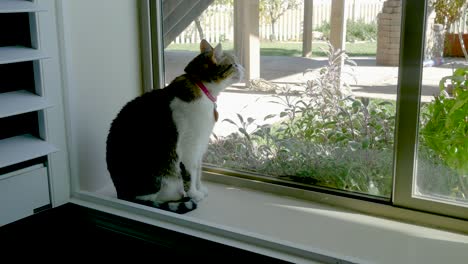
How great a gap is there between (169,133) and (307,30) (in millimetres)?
571

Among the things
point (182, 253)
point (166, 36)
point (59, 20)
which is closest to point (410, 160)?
point (182, 253)

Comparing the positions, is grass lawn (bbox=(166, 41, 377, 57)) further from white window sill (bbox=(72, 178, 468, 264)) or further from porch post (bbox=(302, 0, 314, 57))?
white window sill (bbox=(72, 178, 468, 264))

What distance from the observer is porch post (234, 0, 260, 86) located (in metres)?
1.79

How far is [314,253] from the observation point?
1294 mm

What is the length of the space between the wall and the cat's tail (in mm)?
307

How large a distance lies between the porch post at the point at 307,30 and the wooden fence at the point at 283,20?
1cm

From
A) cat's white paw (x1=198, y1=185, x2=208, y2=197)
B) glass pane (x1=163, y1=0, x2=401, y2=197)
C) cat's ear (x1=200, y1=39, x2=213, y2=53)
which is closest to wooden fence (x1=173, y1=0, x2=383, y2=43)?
glass pane (x1=163, y1=0, x2=401, y2=197)

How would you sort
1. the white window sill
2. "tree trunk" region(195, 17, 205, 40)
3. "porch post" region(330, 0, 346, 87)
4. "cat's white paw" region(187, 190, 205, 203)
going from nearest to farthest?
the white window sill, "porch post" region(330, 0, 346, 87), "cat's white paw" region(187, 190, 205, 203), "tree trunk" region(195, 17, 205, 40)

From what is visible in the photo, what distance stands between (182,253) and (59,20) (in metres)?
0.84

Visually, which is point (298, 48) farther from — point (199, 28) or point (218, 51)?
point (199, 28)

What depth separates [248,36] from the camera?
181cm

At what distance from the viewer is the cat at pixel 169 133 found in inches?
63.4

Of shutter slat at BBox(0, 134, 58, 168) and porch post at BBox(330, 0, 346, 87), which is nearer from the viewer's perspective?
shutter slat at BBox(0, 134, 58, 168)

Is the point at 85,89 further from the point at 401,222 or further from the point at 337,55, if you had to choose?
the point at 401,222
